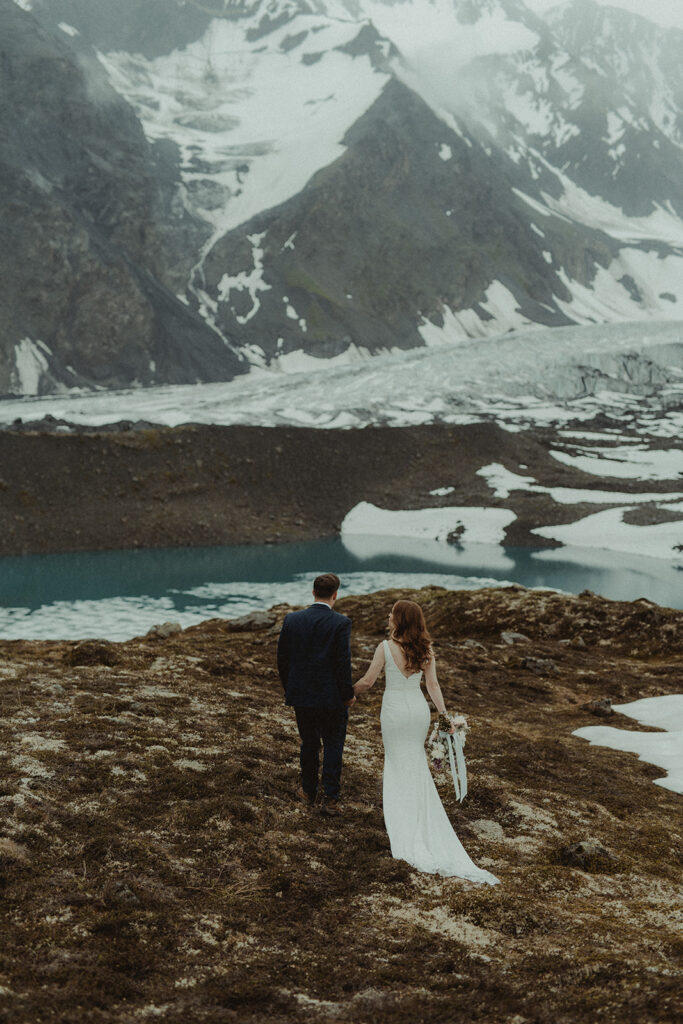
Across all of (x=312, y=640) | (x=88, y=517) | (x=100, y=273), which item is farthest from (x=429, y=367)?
(x=312, y=640)

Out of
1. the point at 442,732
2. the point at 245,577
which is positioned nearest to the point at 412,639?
the point at 442,732

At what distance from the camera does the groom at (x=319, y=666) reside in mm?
9844

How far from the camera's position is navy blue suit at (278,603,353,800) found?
32.3ft

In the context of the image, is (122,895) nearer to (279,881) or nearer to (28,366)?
(279,881)

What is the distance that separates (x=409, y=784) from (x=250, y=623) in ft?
66.1

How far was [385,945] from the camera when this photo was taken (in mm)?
7309

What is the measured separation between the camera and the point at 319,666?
9.87 m

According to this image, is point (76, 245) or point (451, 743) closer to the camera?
point (451, 743)

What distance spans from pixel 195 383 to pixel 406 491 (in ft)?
249

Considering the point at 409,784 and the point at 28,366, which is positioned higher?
the point at 28,366

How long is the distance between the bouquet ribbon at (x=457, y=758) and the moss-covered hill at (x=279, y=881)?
55 centimetres

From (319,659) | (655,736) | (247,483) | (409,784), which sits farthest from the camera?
(247,483)

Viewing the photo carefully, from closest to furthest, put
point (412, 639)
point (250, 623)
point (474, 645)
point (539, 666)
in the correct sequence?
point (412, 639) → point (539, 666) → point (474, 645) → point (250, 623)

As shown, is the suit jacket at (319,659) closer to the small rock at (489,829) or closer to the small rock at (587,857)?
the small rock at (489,829)
